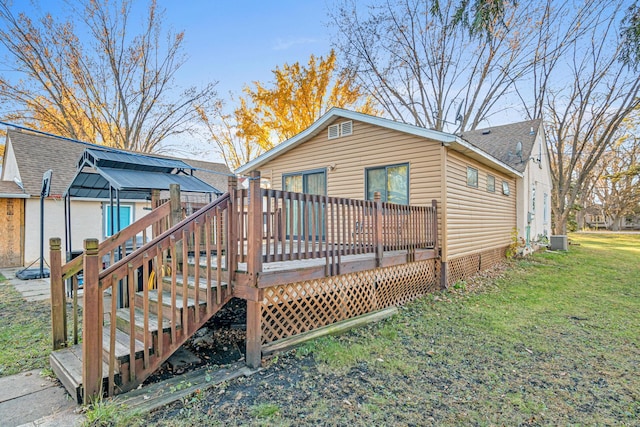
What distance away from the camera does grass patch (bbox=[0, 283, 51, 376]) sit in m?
3.61

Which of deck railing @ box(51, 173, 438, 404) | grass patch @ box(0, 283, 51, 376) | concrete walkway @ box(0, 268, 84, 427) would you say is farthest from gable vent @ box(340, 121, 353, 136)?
concrete walkway @ box(0, 268, 84, 427)

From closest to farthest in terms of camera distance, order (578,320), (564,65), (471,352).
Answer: (471,352) → (578,320) → (564,65)

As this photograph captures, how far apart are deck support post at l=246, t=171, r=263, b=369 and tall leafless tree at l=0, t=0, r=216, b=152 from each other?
678 inches

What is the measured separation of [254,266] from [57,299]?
2146 millimetres

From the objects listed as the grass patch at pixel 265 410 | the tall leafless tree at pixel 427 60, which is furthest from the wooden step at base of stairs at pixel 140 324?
the tall leafless tree at pixel 427 60

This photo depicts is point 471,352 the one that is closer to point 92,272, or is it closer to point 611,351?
point 611,351

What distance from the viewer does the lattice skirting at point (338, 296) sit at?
13.4ft

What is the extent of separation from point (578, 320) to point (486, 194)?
200 inches

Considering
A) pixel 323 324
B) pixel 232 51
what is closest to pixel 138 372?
pixel 323 324

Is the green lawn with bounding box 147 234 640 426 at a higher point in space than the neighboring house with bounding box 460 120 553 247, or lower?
lower

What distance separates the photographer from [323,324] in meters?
4.70

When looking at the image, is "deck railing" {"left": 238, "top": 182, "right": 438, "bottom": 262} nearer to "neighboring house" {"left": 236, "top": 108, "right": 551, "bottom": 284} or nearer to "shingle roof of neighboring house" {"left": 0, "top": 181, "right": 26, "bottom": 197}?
"neighboring house" {"left": 236, "top": 108, "right": 551, "bottom": 284}

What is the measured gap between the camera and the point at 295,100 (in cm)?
1942

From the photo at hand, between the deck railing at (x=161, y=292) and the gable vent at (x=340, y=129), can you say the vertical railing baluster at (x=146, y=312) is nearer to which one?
the deck railing at (x=161, y=292)
